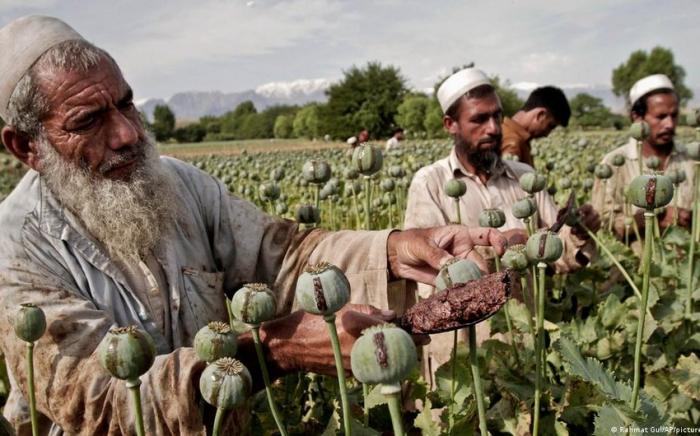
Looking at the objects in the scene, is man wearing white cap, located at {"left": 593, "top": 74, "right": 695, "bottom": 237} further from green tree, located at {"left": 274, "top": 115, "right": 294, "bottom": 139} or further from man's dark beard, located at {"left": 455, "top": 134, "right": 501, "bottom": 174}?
green tree, located at {"left": 274, "top": 115, "right": 294, "bottom": 139}

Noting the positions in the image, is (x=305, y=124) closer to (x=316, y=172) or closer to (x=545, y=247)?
(x=316, y=172)

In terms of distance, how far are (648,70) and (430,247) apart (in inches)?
3591

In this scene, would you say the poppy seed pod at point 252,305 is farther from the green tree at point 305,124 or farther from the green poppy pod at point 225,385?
the green tree at point 305,124

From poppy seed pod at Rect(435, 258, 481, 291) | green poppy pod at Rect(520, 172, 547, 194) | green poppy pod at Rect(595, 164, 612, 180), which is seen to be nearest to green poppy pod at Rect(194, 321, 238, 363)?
poppy seed pod at Rect(435, 258, 481, 291)

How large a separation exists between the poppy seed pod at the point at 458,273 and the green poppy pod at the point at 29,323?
101 centimetres

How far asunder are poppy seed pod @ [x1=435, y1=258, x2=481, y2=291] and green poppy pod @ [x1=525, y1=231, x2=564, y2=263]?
31 cm

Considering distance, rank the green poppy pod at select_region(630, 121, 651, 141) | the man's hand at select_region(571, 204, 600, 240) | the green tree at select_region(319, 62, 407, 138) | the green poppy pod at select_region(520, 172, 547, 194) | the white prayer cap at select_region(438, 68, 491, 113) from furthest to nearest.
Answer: the green tree at select_region(319, 62, 407, 138), the white prayer cap at select_region(438, 68, 491, 113), the green poppy pod at select_region(630, 121, 651, 141), the man's hand at select_region(571, 204, 600, 240), the green poppy pod at select_region(520, 172, 547, 194)

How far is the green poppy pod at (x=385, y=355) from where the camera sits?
1.06 metres

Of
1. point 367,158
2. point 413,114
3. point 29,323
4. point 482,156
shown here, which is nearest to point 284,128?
point 413,114

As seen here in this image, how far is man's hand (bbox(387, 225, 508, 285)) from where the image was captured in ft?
6.88

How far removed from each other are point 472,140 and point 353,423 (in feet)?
7.39

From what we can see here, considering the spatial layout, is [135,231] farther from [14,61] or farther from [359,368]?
[359,368]

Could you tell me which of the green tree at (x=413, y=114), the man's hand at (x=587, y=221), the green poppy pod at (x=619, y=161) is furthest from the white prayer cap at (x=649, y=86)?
the green tree at (x=413, y=114)

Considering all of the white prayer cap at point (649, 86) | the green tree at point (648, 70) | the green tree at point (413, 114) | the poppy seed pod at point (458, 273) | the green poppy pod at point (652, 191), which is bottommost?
the poppy seed pod at point (458, 273)
